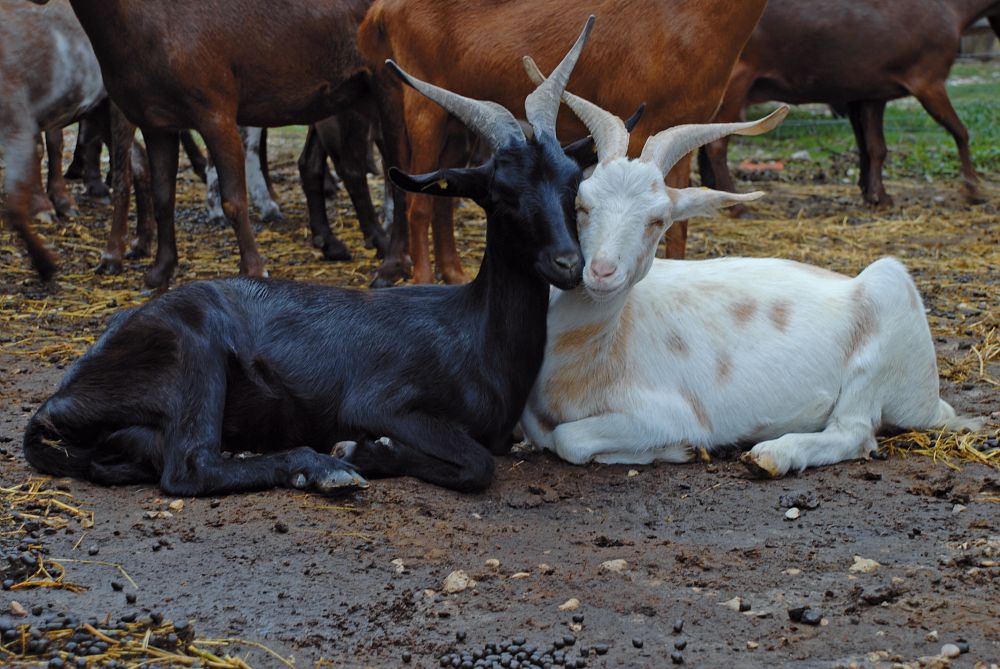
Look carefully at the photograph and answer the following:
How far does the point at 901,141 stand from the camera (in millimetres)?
15594

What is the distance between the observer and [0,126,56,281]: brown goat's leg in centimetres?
721

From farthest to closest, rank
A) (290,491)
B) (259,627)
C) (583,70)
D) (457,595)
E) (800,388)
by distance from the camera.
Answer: (583,70)
(800,388)
(290,491)
(457,595)
(259,627)

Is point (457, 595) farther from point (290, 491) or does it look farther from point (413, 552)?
point (290, 491)

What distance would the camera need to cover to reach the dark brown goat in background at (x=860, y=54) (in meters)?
12.1

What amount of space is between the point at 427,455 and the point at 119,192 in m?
5.07

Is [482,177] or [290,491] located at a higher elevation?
[482,177]

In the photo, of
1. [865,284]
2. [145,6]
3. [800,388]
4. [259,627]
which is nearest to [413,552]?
[259,627]

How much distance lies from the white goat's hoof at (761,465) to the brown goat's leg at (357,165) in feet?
16.1

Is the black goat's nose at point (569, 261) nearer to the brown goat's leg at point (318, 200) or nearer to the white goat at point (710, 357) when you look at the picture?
the white goat at point (710, 357)

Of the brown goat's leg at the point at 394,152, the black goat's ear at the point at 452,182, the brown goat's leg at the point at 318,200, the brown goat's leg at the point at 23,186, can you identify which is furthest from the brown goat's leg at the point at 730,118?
the black goat's ear at the point at 452,182

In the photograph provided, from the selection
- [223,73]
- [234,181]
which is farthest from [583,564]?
[223,73]

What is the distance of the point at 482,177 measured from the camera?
15.6ft

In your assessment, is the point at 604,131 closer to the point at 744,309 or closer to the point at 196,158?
the point at 744,309

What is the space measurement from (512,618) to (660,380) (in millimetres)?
1711
